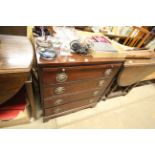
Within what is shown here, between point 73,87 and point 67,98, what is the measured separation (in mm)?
183

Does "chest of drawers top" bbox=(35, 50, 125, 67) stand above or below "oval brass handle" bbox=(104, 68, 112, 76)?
above

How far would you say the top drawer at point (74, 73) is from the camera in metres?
0.89

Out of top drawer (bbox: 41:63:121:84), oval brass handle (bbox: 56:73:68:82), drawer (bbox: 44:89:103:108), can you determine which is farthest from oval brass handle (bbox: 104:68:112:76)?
oval brass handle (bbox: 56:73:68:82)

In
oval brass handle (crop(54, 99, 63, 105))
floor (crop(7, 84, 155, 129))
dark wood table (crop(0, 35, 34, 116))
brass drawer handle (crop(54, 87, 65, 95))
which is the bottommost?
floor (crop(7, 84, 155, 129))

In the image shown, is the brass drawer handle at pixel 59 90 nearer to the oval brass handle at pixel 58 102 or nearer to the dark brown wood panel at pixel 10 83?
the oval brass handle at pixel 58 102

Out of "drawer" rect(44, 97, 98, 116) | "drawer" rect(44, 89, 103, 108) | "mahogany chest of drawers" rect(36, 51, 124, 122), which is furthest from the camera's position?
"drawer" rect(44, 97, 98, 116)

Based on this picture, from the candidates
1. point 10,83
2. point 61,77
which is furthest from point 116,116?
point 10,83

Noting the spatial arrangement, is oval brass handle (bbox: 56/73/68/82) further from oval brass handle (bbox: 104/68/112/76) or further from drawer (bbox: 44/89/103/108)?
oval brass handle (bbox: 104/68/112/76)

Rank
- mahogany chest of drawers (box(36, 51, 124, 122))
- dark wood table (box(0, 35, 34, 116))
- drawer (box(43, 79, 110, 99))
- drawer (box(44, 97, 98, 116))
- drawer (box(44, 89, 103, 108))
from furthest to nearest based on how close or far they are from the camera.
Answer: drawer (box(44, 97, 98, 116)) → drawer (box(44, 89, 103, 108)) → drawer (box(43, 79, 110, 99)) → mahogany chest of drawers (box(36, 51, 124, 122)) → dark wood table (box(0, 35, 34, 116))

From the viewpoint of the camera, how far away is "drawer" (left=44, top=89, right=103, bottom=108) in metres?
1.17
